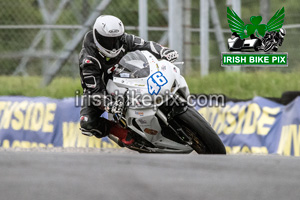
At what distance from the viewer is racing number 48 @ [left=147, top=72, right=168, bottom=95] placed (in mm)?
5691

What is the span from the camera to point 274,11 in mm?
9914

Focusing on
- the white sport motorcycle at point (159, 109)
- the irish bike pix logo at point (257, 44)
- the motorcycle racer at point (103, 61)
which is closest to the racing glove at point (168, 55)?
the motorcycle racer at point (103, 61)

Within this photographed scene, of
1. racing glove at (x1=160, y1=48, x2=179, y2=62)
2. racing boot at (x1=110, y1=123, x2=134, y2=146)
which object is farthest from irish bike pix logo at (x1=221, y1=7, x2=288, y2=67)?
racing boot at (x1=110, y1=123, x2=134, y2=146)

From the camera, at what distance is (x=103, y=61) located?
627 cm

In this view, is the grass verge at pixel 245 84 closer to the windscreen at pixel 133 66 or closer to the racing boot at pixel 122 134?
the racing boot at pixel 122 134

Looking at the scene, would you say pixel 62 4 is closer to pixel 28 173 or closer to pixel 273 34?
pixel 273 34

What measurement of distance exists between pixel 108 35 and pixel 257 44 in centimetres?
434

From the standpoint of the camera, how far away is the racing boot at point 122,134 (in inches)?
244

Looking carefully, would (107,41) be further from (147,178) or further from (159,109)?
(147,178)

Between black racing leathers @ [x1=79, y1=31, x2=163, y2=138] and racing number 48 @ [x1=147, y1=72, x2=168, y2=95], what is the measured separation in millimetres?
639

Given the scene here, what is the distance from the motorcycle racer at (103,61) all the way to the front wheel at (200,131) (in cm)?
70

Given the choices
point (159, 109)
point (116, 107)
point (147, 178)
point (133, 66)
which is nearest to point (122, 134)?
point (116, 107)

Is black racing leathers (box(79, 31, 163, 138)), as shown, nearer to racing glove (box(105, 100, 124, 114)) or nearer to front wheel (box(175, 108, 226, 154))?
racing glove (box(105, 100, 124, 114))

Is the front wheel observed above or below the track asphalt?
below
